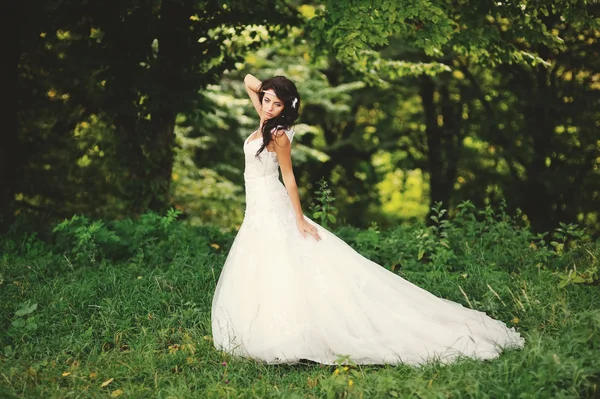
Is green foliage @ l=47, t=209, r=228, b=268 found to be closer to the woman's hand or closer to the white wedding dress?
the white wedding dress

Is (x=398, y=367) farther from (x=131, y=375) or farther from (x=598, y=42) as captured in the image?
(x=598, y=42)

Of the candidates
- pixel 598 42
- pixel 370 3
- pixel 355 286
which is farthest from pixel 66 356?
pixel 598 42

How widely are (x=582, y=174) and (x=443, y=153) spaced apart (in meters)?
4.43

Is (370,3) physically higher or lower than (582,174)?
higher

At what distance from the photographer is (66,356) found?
472cm

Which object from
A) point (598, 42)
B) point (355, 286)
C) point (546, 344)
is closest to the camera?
point (546, 344)

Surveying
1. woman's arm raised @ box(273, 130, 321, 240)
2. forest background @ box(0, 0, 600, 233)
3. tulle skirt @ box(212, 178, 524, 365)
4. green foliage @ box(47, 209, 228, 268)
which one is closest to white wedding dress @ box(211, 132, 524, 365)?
tulle skirt @ box(212, 178, 524, 365)

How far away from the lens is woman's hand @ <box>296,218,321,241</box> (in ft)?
15.7

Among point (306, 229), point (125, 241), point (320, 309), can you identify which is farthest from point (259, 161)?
point (125, 241)

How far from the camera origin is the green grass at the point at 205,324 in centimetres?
393

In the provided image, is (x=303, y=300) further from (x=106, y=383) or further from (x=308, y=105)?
(x=308, y=105)

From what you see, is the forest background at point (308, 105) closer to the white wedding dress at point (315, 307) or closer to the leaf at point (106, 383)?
the white wedding dress at point (315, 307)

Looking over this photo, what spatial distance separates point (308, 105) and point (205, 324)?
36.0 ft

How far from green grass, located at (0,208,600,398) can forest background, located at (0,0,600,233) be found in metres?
1.40
